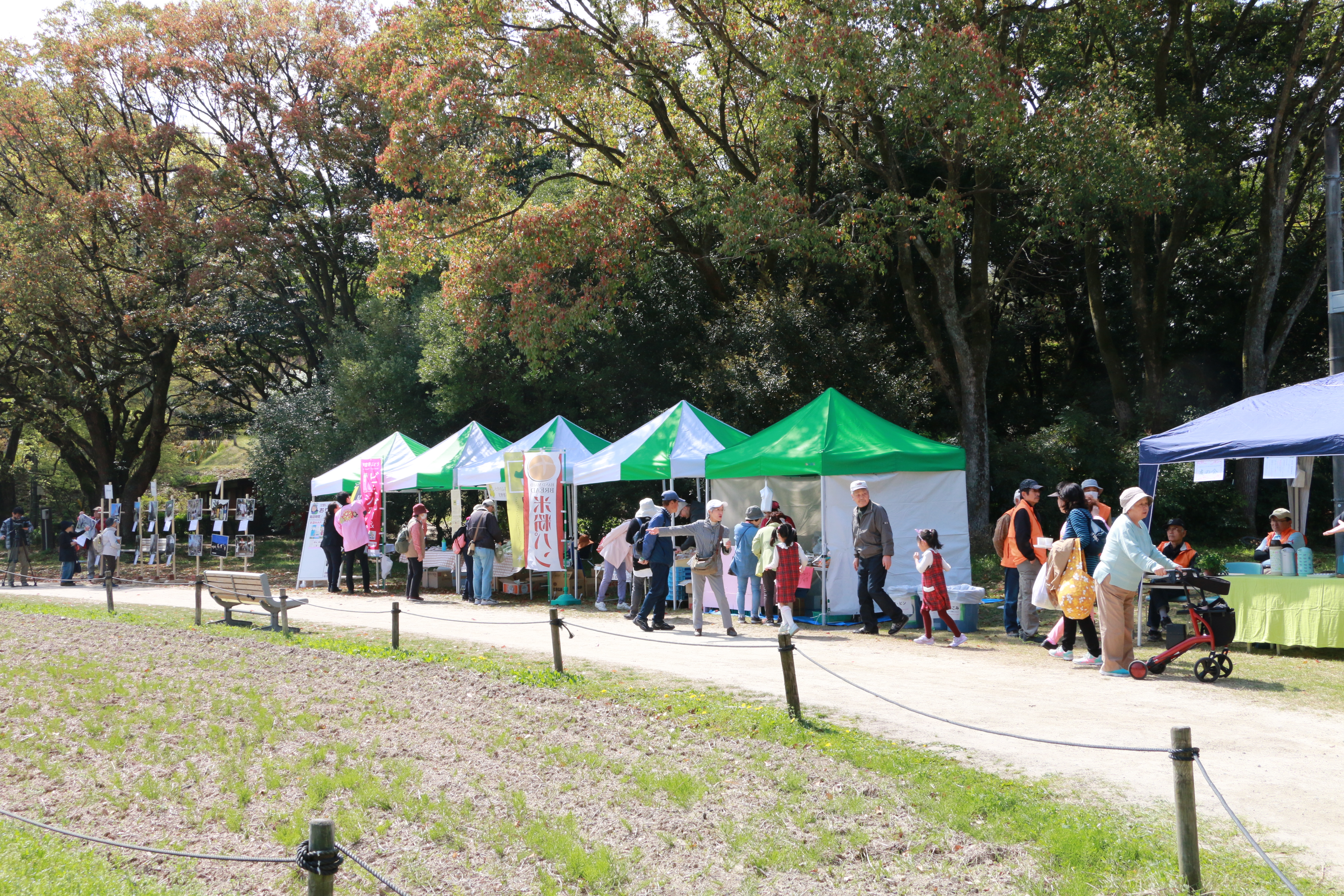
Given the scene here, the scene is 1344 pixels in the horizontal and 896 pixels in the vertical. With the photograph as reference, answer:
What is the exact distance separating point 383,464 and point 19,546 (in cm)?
936

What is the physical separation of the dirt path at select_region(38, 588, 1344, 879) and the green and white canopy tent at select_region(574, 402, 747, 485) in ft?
10.2

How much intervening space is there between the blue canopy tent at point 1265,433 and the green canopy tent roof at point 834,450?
2.36 meters

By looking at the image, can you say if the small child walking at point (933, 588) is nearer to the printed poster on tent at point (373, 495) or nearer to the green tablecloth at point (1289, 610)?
the green tablecloth at point (1289, 610)

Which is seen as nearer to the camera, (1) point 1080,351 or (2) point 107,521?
(2) point 107,521

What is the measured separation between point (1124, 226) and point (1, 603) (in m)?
23.8

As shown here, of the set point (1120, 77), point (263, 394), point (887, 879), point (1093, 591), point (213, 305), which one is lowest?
point (887, 879)

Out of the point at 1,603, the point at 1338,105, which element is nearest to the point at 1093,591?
the point at 1338,105

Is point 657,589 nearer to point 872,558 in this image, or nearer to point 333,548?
point 872,558

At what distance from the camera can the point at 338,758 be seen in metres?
6.15

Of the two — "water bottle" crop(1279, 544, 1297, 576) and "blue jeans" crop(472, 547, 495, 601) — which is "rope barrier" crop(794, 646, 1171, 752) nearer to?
"water bottle" crop(1279, 544, 1297, 576)

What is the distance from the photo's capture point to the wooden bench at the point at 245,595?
12242mm

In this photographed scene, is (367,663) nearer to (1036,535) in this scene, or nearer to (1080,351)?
(1036,535)

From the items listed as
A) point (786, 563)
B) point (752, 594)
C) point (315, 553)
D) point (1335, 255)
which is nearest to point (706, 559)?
point (786, 563)

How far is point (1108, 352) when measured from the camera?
22.5 metres
